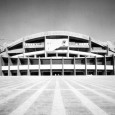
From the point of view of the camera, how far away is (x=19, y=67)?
5056 cm

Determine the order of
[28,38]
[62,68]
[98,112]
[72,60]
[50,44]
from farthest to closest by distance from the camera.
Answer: [28,38] → [50,44] → [72,60] → [62,68] → [98,112]

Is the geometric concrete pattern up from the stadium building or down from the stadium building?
down

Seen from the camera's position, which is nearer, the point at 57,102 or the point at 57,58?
the point at 57,102

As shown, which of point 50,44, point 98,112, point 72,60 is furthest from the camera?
point 50,44

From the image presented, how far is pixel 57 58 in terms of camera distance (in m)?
51.5

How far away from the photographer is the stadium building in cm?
5047

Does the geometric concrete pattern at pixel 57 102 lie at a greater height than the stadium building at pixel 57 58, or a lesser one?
lesser

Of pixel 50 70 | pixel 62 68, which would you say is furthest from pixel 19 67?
pixel 62 68

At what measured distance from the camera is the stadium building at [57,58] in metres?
50.5

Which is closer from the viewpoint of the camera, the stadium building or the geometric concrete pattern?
the geometric concrete pattern

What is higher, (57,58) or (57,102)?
(57,58)

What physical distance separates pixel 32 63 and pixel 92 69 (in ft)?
81.7

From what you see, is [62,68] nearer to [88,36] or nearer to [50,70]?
[50,70]

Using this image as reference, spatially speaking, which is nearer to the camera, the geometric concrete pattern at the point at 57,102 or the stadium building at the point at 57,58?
the geometric concrete pattern at the point at 57,102
